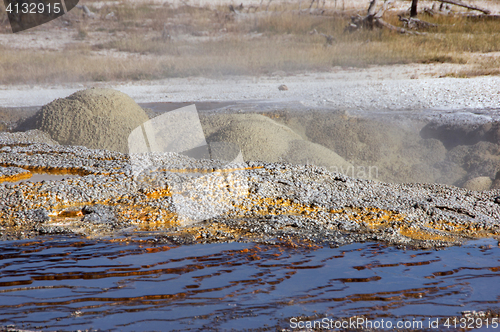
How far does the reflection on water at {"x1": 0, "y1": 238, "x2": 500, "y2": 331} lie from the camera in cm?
164

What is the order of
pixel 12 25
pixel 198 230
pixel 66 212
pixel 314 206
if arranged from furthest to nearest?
pixel 12 25 < pixel 314 206 < pixel 66 212 < pixel 198 230

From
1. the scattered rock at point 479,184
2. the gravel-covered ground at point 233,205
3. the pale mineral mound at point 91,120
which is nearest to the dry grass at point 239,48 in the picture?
the pale mineral mound at point 91,120

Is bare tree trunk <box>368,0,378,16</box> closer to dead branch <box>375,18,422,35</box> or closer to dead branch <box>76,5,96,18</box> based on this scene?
dead branch <box>375,18,422,35</box>

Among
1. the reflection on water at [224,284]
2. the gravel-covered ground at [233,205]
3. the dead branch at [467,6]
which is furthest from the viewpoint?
the dead branch at [467,6]

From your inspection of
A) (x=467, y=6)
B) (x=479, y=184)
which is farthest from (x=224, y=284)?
(x=467, y=6)

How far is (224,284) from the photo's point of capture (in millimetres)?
1904

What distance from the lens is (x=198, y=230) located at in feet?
8.93

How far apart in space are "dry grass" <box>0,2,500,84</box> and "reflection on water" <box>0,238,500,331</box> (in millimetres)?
9451

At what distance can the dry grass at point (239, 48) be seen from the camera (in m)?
10.8

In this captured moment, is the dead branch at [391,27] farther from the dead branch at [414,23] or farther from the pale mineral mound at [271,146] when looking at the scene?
the pale mineral mound at [271,146]

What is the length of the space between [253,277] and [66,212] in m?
1.74

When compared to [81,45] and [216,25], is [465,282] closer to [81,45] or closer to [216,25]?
[216,25]

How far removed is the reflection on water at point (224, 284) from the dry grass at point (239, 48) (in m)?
9.45

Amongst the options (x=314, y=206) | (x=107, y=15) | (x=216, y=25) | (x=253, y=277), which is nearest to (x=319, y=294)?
(x=253, y=277)
